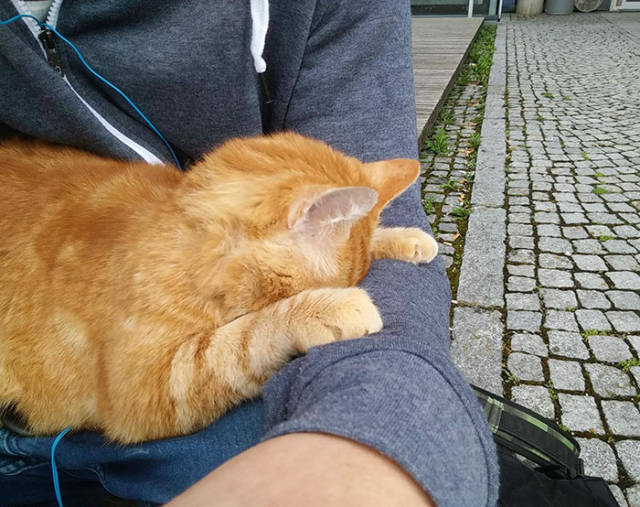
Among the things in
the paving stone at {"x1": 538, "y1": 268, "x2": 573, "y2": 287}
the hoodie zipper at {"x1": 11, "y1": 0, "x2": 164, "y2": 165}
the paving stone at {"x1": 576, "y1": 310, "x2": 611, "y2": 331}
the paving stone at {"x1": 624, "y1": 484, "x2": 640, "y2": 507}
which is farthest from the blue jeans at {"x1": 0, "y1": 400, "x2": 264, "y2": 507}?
the paving stone at {"x1": 538, "y1": 268, "x2": 573, "y2": 287}

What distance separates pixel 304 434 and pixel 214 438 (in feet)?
1.97

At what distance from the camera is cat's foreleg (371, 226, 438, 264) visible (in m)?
1.51

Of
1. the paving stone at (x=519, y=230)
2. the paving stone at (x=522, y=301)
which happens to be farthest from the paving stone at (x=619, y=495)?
the paving stone at (x=519, y=230)

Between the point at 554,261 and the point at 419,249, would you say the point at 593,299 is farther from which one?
the point at 419,249

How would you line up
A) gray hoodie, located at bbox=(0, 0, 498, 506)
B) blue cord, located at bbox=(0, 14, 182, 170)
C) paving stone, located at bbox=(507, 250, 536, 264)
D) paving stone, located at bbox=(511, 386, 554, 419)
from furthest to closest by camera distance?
paving stone, located at bbox=(507, 250, 536, 264), paving stone, located at bbox=(511, 386, 554, 419), blue cord, located at bbox=(0, 14, 182, 170), gray hoodie, located at bbox=(0, 0, 498, 506)

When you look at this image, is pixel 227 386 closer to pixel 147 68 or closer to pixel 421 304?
pixel 421 304

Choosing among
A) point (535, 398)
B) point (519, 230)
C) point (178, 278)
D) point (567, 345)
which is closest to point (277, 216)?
point (178, 278)

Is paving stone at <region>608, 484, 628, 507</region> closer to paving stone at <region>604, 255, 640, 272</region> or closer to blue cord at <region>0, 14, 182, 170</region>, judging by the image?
paving stone at <region>604, 255, 640, 272</region>

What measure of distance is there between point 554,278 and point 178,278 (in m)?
2.74

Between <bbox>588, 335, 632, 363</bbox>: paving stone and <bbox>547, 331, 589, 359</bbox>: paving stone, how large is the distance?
0.18 ft

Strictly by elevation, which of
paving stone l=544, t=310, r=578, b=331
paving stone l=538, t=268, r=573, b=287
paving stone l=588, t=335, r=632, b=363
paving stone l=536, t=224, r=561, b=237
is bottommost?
paving stone l=588, t=335, r=632, b=363

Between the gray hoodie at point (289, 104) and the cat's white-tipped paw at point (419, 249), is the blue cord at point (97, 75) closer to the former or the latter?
the gray hoodie at point (289, 104)

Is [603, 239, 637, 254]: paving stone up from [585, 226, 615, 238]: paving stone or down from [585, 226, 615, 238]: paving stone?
down

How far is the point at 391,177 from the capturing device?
1.44m
